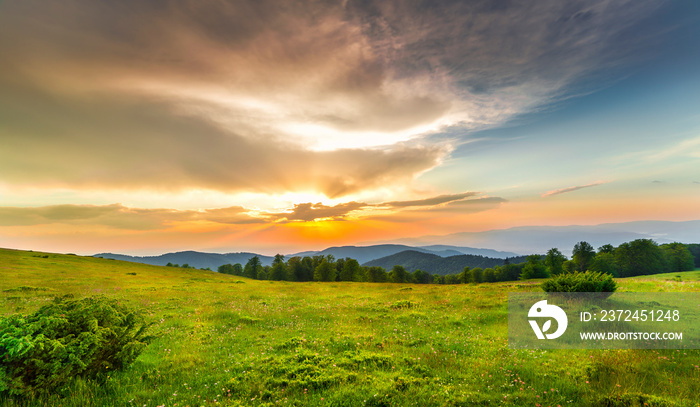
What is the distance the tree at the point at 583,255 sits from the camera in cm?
9325

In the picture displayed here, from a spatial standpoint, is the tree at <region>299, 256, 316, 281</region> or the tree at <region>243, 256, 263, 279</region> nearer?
the tree at <region>299, 256, 316, 281</region>

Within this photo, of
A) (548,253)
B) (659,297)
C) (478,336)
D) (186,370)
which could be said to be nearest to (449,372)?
(478,336)

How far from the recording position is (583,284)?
1661 centimetres

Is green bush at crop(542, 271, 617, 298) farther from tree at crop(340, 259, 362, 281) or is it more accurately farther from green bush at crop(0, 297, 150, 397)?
tree at crop(340, 259, 362, 281)

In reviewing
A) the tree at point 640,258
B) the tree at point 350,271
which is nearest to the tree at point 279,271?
the tree at point 350,271

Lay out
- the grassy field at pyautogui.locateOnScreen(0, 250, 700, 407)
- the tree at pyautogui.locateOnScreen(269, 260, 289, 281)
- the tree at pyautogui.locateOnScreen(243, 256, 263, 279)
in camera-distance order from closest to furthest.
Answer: the grassy field at pyautogui.locateOnScreen(0, 250, 700, 407), the tree at pyautogui.locateOnScreen(269, 260, 289, 281), the tree at pyautogui.locateOnScreen(243, 256, 263, 279)

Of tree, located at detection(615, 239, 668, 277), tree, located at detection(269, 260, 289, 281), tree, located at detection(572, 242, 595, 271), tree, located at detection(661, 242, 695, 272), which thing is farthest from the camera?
tree, located at detection(269, 260, 289, 281)

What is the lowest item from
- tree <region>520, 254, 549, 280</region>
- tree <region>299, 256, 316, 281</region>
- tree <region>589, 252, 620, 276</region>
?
tree <region>299, 256, 316, 281</region>

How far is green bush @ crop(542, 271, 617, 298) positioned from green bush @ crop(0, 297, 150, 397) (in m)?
21.4

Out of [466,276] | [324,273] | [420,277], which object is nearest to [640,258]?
[466,276]

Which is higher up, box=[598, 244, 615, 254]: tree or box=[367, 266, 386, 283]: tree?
box=[598, 244, 615, 254]: tree

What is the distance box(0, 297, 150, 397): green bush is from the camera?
21.7 feet

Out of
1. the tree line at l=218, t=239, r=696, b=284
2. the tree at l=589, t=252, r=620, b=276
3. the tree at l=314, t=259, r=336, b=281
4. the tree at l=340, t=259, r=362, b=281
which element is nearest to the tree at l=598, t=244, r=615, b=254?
the tree line at l=218, t=239, r=696, b=284

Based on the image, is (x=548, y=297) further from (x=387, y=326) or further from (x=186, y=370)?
(x=186, y=370)
